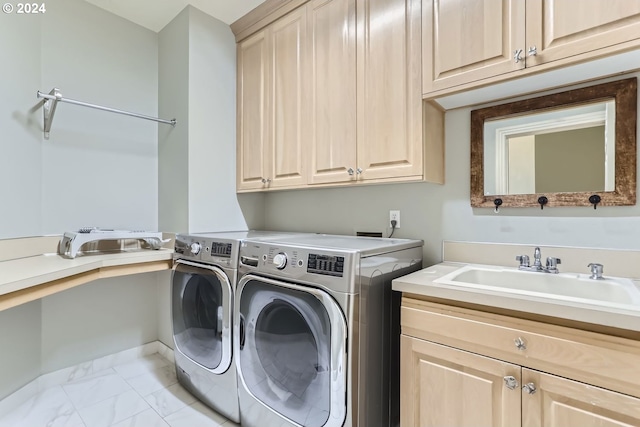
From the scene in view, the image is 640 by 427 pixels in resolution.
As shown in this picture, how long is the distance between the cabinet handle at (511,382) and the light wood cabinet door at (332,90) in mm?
1155

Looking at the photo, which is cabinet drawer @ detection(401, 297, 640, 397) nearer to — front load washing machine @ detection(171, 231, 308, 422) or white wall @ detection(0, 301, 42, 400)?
front load washing machine @ detection(171, 231, 308, 422)

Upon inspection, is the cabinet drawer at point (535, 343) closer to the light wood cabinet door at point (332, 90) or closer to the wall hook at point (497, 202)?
the wall hook at point (497, 202)

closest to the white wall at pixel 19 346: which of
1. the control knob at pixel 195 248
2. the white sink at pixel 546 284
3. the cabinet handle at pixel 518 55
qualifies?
the control knob at pixel 195 248

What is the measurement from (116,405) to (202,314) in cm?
74

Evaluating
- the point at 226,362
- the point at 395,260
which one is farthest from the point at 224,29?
the point at 226,362

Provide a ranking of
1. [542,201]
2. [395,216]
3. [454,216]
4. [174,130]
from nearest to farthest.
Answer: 1. [542,201]
2. [454,216]
3. [395,216]
4. [174,130]

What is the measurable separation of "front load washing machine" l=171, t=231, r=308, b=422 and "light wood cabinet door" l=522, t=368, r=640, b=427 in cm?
133

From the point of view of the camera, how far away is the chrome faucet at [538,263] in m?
1.36

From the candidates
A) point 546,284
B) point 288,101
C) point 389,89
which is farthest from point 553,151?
point 288,101

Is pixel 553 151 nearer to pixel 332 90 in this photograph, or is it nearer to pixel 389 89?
pixel 389 89

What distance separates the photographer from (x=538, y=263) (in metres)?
1.41

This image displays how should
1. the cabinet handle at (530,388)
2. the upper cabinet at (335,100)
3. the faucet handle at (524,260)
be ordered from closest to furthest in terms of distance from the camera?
the cabinet handle at (530,388) < the faucet handle at (524,260) < the upper cabinet at (335,100)

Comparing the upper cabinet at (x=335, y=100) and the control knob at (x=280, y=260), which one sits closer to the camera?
the control knob at (x=280, y=260)

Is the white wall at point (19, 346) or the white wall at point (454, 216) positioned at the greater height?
the white wall at point (454, 216)
